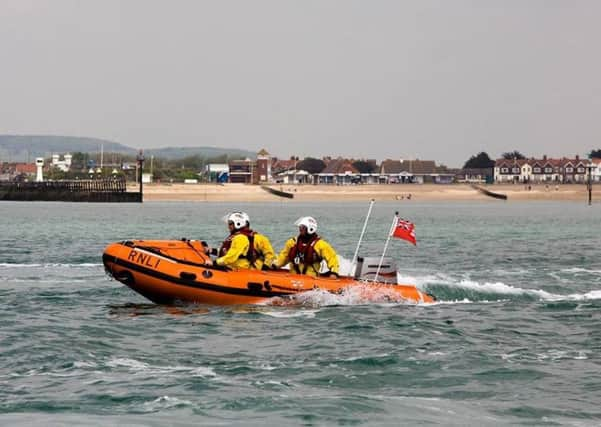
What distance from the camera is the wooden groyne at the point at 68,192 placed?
485 ft

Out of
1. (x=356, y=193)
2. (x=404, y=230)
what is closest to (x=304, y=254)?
(x=404, y=230)

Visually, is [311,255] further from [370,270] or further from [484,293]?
[484,293]

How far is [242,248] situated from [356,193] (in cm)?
15789

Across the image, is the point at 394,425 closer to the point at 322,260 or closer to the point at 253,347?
the point at 253,347

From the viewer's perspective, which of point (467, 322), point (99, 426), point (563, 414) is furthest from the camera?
point (467, 322)

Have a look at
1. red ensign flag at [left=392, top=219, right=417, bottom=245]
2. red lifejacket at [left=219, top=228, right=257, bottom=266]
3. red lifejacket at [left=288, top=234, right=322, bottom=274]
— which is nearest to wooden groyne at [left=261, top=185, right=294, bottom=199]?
red ensign flag at [left=392, top=219, right=417, bottom=245]

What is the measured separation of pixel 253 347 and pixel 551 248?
112 feet

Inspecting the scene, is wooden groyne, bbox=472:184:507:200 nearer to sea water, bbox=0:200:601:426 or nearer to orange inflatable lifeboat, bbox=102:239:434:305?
sea water, bbox=0:200:601:426

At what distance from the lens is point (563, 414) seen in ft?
44.2

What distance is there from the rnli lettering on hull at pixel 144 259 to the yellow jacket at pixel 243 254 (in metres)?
1.15

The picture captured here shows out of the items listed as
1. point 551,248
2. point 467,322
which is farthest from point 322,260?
point 551,248

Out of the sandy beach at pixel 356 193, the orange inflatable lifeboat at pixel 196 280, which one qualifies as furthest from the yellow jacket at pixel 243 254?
the sandy beach at pixel 356 193

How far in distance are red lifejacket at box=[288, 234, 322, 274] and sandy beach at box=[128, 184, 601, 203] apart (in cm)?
14561

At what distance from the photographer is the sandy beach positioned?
172 metres
